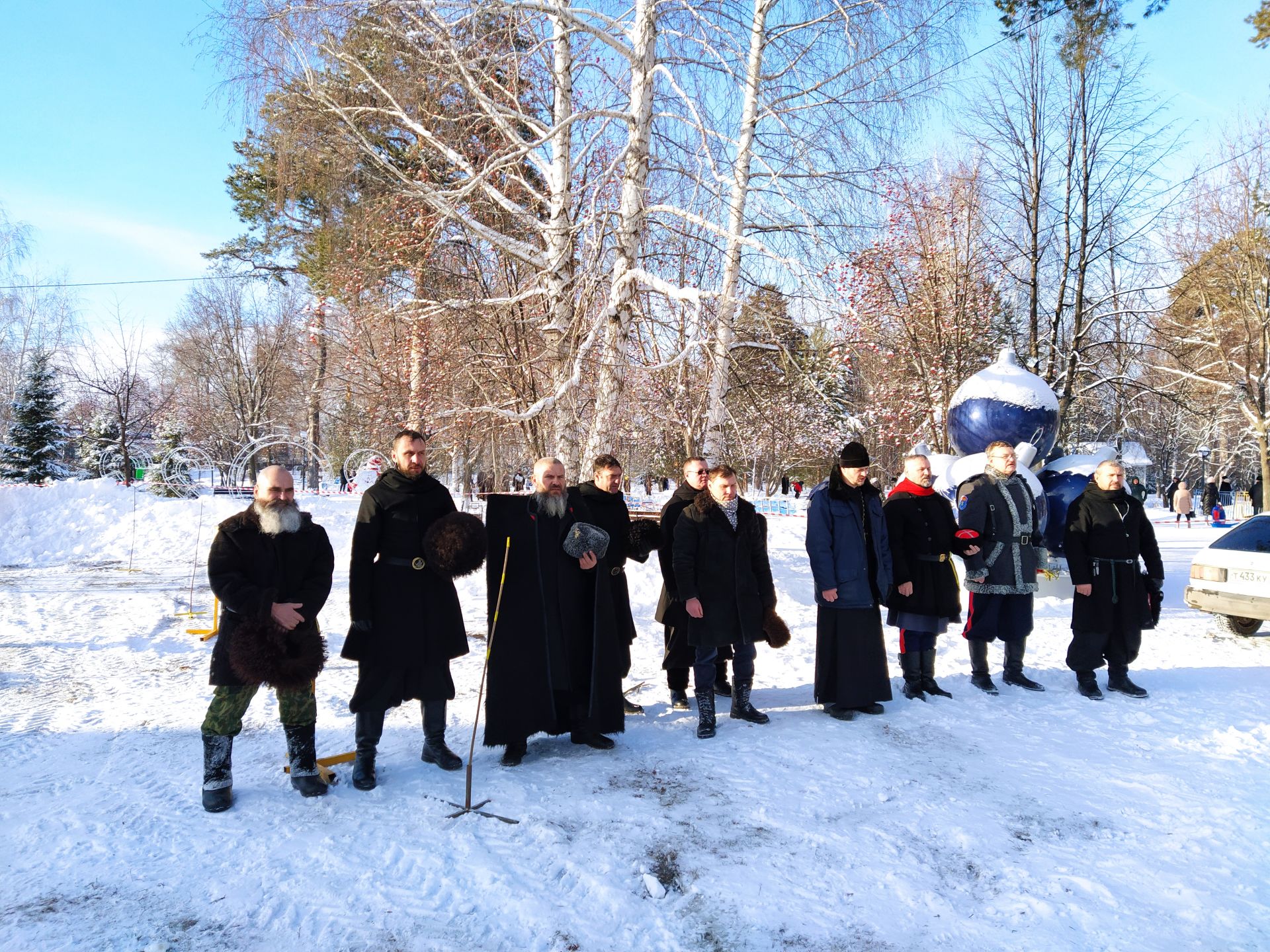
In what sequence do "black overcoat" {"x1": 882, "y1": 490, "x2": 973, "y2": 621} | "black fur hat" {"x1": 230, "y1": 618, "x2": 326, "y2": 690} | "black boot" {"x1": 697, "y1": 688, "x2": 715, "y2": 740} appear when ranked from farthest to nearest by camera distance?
"black overcoat" {"x1": 882, "y1": 490, "x2": 973, "y2": 621}, "black boot" {"x1": 697, "y1": 688, "x2": 715, "y2": 740}, "black fur hat" {"x1": 230, "y1": 618, "x2": 326, "y2": 690}

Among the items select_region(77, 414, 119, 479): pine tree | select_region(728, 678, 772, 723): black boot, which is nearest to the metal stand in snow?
select_region(728, 678, 772, 723): black boot

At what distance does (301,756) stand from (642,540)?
249 cm

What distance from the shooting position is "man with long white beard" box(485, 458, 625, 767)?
489 centimetres

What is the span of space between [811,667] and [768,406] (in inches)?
159

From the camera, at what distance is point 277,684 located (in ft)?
13.7

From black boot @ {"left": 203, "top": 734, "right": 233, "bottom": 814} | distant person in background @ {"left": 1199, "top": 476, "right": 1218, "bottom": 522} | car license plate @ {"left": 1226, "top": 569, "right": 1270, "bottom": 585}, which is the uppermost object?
distant person in background @ {"left": 1199, "top": 476, "right": 1218, "bottom": 522}

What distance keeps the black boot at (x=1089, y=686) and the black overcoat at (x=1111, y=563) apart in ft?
1.19

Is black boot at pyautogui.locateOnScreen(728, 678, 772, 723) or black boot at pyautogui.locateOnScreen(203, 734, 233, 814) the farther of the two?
black boot at pyautogui.locateOnScreen(728, 678, 772, 723)

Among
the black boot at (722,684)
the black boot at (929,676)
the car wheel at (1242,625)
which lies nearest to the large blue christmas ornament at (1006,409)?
the car wheel at (1242,625)

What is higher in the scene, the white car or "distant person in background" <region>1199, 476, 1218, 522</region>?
"distant person in background" <region>1199, 476, 1218, 522</region>

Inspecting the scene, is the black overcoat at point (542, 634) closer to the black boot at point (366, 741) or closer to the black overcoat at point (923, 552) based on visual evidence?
the black boot at point (366, 741)

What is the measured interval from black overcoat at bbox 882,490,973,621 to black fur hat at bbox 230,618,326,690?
4.02 meters

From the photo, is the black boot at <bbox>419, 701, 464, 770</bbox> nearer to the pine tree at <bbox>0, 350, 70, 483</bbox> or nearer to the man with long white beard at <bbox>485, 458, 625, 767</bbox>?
the man with long white beard at <bbox>485, 458, 625, 767</bbox>

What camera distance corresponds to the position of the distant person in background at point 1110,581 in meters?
6.34
